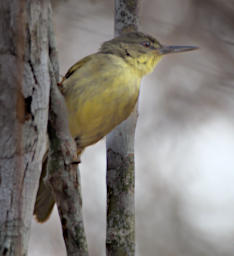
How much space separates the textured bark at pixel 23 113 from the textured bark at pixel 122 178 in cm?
95

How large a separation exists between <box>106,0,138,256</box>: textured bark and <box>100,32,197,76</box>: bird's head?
0.60 feet

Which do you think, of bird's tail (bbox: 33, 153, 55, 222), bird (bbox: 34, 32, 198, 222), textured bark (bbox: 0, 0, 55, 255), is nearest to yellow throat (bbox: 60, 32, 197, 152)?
bird (bbox: 34, 32, 198, 222)

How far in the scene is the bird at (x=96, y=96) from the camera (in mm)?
2910

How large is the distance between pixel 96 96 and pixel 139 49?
0.64m

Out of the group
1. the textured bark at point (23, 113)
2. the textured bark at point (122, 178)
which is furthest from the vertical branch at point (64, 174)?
the textured bark at point (122, 178)

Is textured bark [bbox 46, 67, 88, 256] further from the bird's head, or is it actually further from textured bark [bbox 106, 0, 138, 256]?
the bird's head

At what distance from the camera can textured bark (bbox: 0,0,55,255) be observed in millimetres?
1611

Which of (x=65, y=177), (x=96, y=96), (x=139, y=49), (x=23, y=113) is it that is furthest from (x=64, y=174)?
(x=139, y=49)

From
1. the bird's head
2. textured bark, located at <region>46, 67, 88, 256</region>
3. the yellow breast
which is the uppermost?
the bird's head

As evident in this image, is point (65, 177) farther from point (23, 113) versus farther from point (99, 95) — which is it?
point (99, 95)

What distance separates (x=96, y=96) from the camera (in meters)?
2.92

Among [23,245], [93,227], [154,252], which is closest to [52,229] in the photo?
[93,227]

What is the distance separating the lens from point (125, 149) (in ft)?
9.20

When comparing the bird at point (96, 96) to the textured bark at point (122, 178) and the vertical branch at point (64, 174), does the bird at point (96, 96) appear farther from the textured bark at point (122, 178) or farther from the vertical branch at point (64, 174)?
the vertical branch at point (64, 174)
